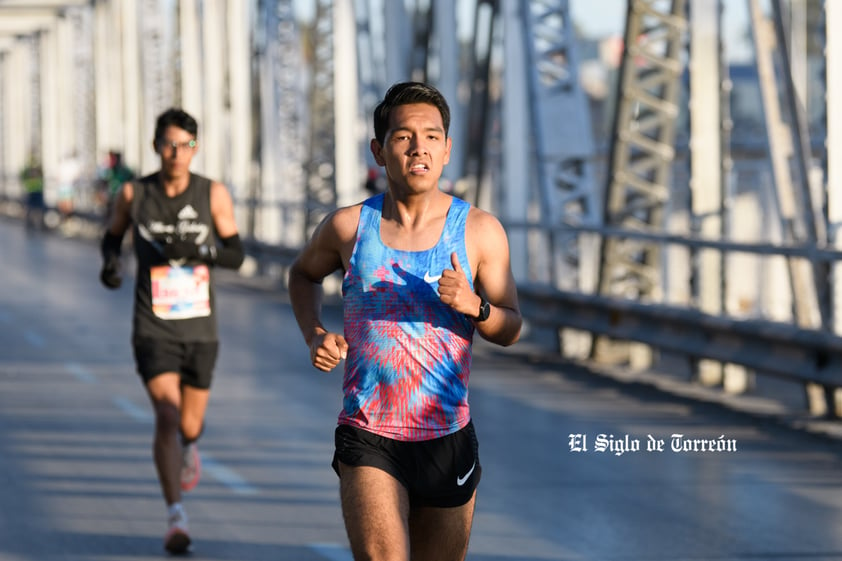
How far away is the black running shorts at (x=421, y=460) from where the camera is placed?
17.6 feet

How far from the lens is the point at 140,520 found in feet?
30.3

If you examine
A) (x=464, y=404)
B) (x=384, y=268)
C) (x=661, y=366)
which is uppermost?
(x=384, y=268)

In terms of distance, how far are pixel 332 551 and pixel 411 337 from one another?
3264 mm

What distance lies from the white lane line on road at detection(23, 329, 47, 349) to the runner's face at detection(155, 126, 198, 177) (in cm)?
1005

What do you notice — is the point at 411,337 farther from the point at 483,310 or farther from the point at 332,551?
the point at 332,551

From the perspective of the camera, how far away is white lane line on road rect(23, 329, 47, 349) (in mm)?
18906

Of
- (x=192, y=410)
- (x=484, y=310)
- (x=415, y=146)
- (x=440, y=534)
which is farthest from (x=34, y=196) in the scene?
(x=484, y=310)

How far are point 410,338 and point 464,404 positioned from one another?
0.90 feet

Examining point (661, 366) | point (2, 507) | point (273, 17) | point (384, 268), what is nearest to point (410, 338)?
point (384, 268)

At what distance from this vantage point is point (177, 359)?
9.06 metres

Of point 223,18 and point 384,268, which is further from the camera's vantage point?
point 223,18

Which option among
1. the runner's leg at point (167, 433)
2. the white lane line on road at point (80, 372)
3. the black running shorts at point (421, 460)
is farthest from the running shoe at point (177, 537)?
the white lane line on road at point (80, 372)

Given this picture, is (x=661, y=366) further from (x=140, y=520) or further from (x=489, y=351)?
(x=140, y=520)

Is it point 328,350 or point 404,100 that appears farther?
point 404,100
